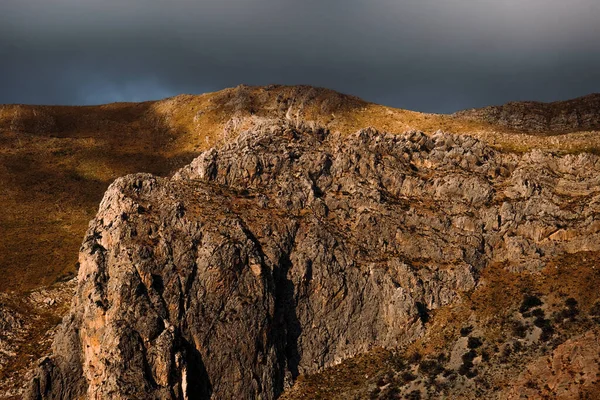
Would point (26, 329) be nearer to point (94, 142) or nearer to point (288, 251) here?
point (288, 251)

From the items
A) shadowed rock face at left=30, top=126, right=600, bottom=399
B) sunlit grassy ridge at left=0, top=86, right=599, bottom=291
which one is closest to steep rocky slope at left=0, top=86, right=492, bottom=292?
sunlit grassy ridge at left=0, top=86, right=599, bottom=291

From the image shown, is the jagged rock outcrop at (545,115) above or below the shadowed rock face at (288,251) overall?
above

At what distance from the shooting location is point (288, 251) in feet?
273

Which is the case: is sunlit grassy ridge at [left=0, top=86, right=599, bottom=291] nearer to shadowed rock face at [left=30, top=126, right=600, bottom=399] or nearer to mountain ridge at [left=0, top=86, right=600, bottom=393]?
mountain ridge at [left=0, top=86, right=600, bottom=393]

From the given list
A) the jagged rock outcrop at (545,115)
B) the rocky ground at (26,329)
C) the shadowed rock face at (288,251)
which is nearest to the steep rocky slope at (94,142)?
the rocky ground at (26,329)

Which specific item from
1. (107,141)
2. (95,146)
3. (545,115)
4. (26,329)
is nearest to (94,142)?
(95,146)

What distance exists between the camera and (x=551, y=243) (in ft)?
279

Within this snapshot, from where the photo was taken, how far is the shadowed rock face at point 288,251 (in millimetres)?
72000

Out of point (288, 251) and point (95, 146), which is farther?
point (95, 146)

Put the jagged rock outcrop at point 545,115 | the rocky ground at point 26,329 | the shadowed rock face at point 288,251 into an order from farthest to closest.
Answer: the jagged rock outcrop at point 545,115, the rocky ground at point 26,329, the shadowed rock face at point 288,251

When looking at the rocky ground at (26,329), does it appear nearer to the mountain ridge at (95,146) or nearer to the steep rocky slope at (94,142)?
the mountain ridge at (95,146)

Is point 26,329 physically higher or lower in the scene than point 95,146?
lower

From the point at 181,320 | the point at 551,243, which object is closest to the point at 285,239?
the point at 181,320

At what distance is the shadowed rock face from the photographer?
2835 inches
